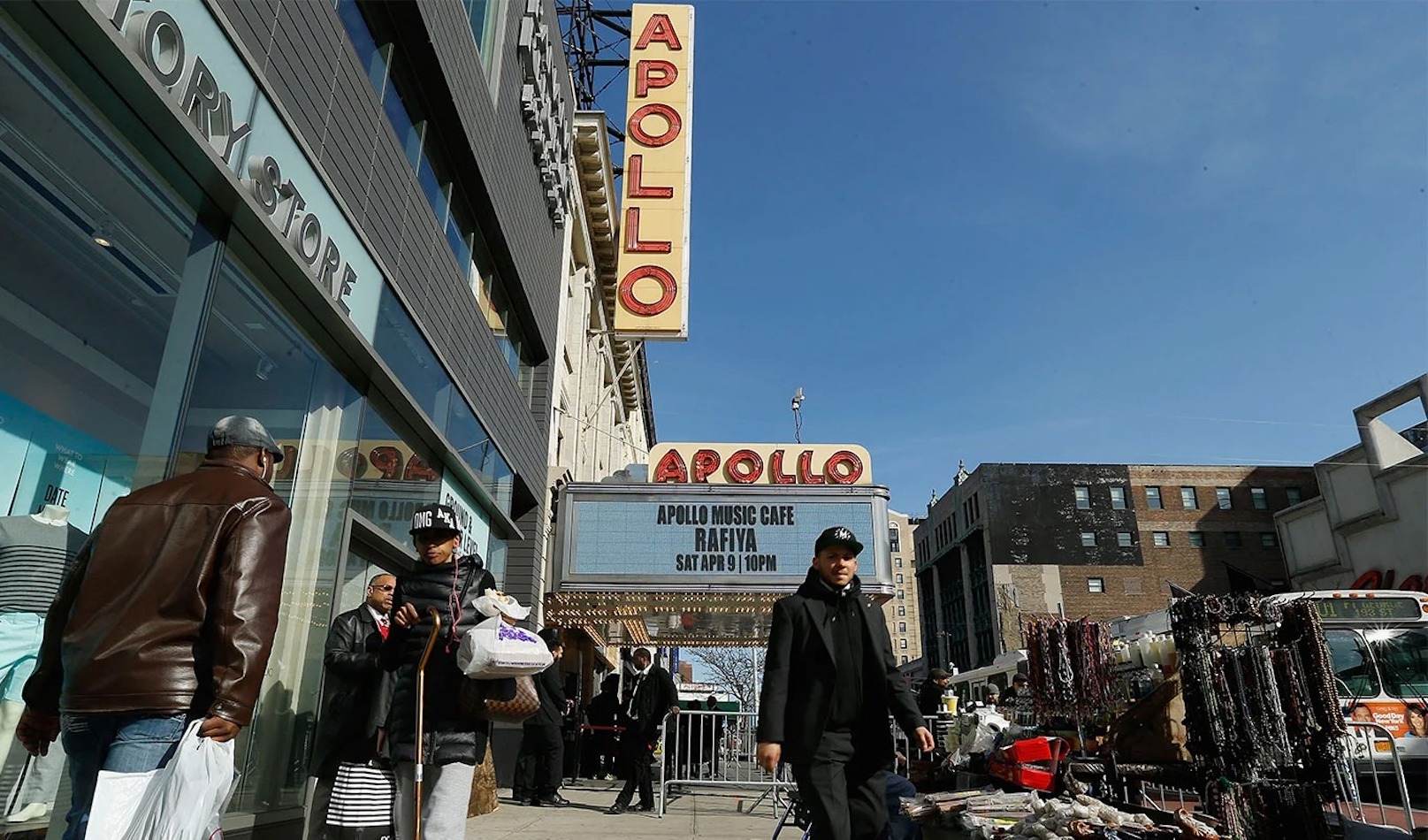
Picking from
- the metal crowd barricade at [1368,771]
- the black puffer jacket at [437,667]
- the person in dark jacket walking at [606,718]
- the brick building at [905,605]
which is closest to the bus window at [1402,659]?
the metal crowd barricade at [1368,771]

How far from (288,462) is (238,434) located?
378 centimetres

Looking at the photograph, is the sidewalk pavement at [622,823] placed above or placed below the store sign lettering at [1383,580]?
below

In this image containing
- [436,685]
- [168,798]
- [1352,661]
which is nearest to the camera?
[168,798]

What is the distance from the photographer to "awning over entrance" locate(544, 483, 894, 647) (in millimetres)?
14586

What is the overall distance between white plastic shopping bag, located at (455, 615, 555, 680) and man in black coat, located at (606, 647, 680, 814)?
22.6ft

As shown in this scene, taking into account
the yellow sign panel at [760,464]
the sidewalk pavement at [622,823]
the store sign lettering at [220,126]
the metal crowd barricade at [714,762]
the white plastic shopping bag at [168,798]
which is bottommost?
the sidewalk pavement at [622,823]

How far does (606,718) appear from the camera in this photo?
14.5 meters

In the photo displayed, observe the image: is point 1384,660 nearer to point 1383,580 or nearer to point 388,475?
point 388,475

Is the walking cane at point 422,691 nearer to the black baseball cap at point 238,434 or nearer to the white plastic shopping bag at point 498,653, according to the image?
the white plastic shopping bag at point 498,653

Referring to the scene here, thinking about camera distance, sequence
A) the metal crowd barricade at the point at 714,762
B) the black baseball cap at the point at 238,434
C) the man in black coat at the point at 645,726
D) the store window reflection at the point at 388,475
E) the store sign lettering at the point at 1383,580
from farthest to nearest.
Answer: the store sign lettering at the point at 1383,580
the metal crowd barricade at the point at 714,762
the man in black coat at the point at 645,726
the store window reflection at the point at 388,475
the black baseball cap at the point at 238,434

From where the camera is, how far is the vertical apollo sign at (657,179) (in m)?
18.1

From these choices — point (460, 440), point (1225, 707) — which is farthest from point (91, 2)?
point (1225, 707)

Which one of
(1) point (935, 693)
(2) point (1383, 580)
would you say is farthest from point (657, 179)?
(2) point (1383, 580)

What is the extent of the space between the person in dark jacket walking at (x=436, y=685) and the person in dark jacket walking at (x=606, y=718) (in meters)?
10.3
